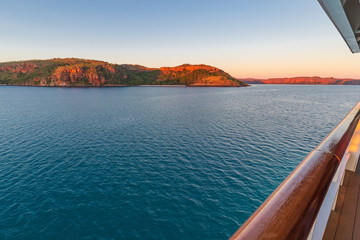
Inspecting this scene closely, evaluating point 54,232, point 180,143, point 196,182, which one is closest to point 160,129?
point 180,143

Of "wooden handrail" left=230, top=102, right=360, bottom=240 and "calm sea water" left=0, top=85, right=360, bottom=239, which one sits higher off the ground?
"wooden handrail" left=230, top=102, right=360, bottom=240

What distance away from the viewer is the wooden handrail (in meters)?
0.77

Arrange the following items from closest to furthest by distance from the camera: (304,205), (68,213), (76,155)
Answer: (304,205) → (68,213) → (76,155)

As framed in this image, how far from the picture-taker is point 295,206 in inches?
35.5

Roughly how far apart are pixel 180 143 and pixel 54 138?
72.7 feet

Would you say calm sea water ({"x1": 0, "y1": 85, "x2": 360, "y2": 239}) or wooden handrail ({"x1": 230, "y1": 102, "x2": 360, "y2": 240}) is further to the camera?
calm sea water ({"x1": 0, "y1": 85, "x2": 360, "y2": 239})

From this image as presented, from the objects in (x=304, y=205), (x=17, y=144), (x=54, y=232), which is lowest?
(x=54, y=232)

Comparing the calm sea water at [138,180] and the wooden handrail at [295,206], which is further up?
the wooden handrail at [295,206]

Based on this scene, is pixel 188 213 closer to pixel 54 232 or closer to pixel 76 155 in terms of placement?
pixel 54 232

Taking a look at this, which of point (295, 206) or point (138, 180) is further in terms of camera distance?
point (138, 180)

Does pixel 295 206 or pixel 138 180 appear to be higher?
pixel 295 206

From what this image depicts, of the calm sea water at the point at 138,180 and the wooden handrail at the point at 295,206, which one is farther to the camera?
the calm sea water at the point at 138,180

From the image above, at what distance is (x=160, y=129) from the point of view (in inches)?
1524

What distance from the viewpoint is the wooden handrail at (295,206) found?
77cm
